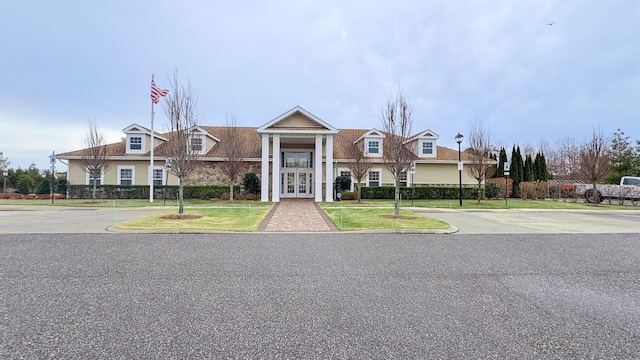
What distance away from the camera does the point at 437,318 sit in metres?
3.98

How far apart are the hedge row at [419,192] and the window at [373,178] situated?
1254 millimetres

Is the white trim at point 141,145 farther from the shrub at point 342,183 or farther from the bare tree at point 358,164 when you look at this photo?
the bare tree at point 358,164

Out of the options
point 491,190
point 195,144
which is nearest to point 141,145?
point 195,144

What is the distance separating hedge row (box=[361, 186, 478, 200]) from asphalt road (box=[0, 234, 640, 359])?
60.7 feet

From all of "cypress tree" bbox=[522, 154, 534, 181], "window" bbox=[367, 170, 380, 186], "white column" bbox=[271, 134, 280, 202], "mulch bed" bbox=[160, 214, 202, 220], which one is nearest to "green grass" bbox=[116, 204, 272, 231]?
"mulch bed" bbox=[160, 214, 202, 220]

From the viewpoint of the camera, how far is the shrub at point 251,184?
25.3 metres

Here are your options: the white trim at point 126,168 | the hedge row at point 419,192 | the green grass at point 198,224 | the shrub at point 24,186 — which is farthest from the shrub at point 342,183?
the shrub at point 24,186

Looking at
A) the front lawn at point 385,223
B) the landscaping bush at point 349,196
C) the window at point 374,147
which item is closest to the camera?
the front lawn at point 385,223

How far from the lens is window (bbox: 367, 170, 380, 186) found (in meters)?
27.9

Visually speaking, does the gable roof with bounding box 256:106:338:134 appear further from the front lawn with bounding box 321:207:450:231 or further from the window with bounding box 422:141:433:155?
A: the front lawn with bounding box 321:207:450:231

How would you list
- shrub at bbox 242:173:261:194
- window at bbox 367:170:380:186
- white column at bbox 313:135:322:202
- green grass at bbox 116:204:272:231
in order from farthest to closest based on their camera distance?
window at bbox 367:170:380:186 < shrub at bbox 242:173:261:194 < white column at bbox 313:135:322:202 < green grass at bbox 116:204:272:231

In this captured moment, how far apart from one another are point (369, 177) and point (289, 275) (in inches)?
897

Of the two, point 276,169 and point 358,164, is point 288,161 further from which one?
point 358,164

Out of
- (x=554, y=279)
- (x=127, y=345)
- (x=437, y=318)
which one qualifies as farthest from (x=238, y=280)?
(x=554, y=279)
